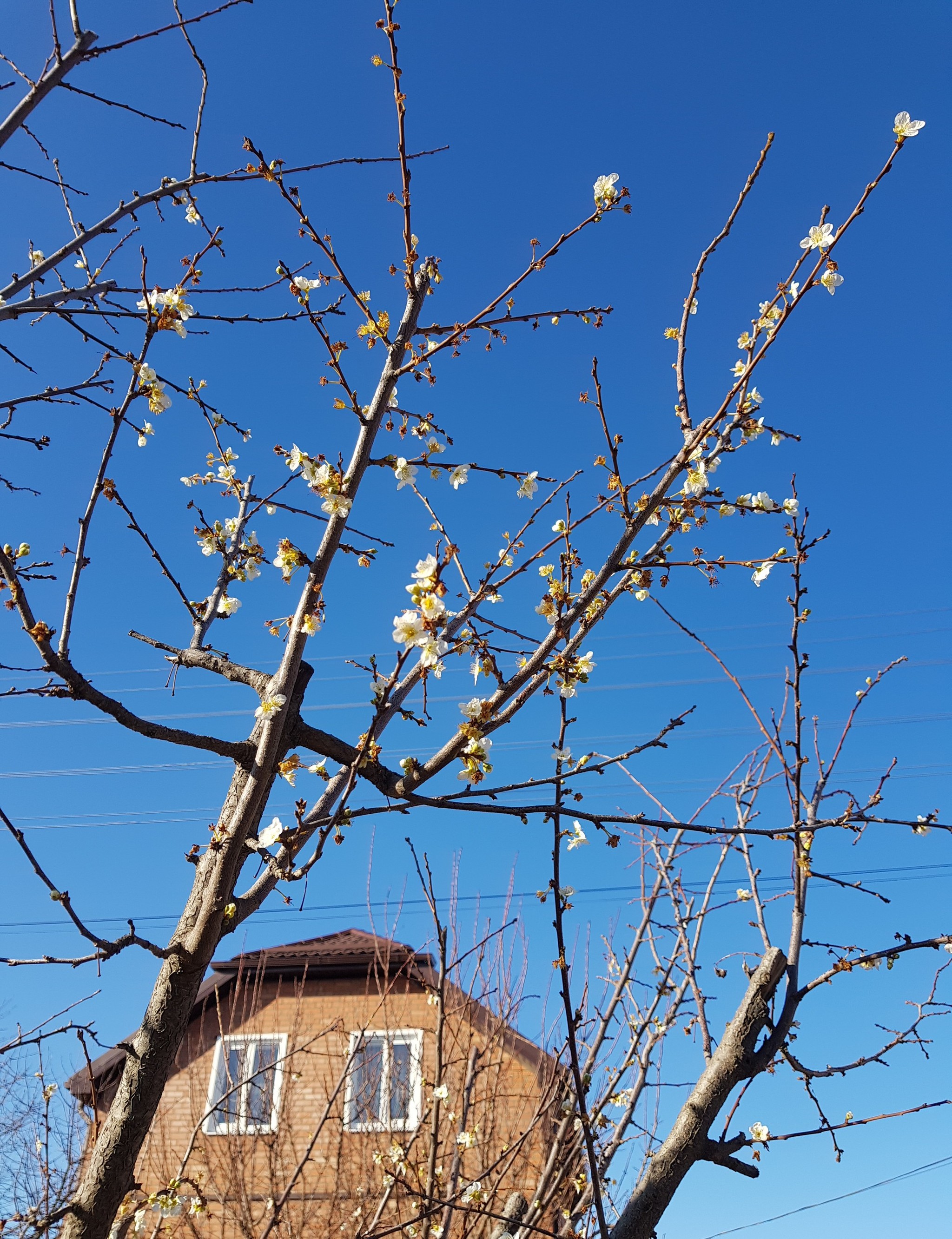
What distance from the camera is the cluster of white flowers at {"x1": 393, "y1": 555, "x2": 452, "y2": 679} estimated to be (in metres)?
1.81

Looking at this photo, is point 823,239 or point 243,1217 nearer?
point 823,239

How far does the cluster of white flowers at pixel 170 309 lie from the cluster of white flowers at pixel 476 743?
1431 millimetres

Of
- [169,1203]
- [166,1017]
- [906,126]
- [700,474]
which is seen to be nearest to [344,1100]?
[169,1203]

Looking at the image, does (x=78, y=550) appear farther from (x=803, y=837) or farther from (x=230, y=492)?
(x=803, y=837)

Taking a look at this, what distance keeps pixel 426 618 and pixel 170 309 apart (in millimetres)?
1374

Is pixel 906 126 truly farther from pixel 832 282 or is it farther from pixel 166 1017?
pixel 166 1017

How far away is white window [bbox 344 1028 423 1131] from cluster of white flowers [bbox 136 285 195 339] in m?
2.64

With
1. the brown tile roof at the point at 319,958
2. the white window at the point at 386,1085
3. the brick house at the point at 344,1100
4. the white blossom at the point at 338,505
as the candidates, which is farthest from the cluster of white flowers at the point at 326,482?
the brown tile roof at the point at 319,958

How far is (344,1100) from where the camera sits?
4.61 metres

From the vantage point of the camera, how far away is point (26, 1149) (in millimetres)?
8734

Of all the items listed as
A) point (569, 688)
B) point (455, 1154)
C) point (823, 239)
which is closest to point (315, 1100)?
point (455, 1154)

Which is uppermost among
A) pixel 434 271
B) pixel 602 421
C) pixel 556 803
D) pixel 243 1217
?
pixel 434 271

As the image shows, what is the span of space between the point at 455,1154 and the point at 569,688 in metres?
1.74

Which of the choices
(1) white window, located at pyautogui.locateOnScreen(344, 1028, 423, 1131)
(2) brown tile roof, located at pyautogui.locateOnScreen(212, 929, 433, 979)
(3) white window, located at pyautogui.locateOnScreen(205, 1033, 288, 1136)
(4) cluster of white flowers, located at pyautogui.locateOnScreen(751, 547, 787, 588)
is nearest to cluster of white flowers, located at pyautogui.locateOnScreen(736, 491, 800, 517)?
(4) cluster of white flowers, located at pyautogui.locateOnScreen(751, 547, 787, 588)
